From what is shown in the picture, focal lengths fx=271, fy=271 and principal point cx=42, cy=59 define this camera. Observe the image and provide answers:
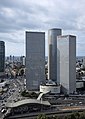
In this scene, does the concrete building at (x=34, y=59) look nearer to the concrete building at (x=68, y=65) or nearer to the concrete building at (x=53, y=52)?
the concrete building at (x=68, y=65)

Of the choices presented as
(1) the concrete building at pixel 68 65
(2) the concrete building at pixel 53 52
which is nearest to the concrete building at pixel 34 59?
(1) the concrete building at pixel 68 65

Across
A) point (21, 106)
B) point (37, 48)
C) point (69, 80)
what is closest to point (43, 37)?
point (37, 48)

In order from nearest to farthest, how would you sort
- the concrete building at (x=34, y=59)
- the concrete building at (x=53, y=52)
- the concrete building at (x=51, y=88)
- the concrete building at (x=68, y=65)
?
the concrete building at (x=51, y=88), the concrete building at (x=68, y=65), the concrete building at (x=34, y=59), the concrete building at (x=53, y=52)

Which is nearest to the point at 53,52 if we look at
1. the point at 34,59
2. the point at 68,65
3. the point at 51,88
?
the point at 34,59

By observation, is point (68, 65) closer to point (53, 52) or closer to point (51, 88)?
point (51, 88)

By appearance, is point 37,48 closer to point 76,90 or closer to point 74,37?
point 74,37

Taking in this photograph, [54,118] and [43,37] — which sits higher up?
[43,37]
